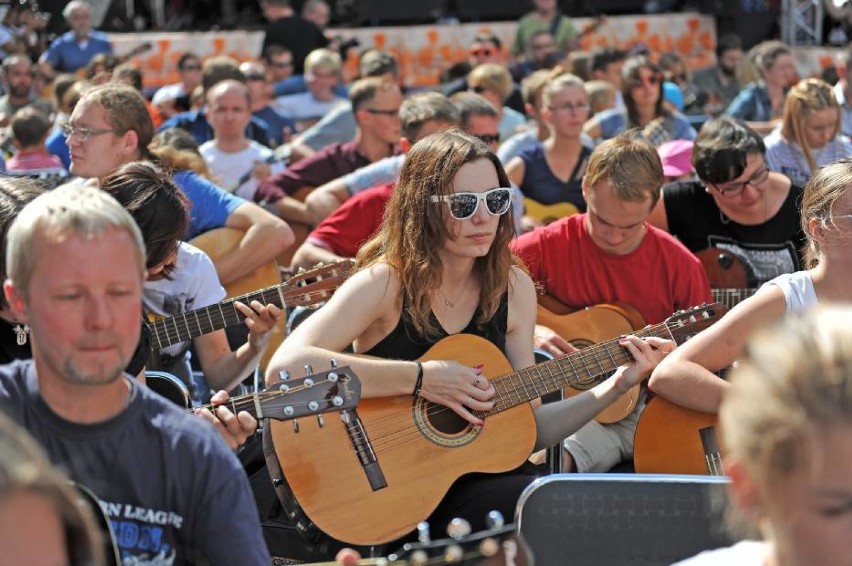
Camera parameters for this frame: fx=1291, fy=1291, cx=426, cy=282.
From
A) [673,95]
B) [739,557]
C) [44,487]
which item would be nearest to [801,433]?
[739,557]

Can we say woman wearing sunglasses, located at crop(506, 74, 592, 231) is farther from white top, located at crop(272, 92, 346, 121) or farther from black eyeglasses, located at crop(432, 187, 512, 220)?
white top, located at crop(272, 92, 346, 121)

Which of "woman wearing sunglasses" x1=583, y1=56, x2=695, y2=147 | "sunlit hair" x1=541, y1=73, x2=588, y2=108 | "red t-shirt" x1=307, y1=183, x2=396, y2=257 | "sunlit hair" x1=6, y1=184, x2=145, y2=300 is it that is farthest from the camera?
"woman wearing sunglasses" x1=583, y1=56, x2=695, y2=147

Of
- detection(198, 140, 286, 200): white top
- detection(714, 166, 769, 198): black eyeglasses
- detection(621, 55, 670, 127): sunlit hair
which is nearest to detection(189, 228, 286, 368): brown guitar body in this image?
detection(714, 166, 769, 198): black eyeglasses

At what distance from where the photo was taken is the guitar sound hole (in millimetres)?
3919

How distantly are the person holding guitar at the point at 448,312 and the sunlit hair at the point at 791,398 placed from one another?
2.09 m

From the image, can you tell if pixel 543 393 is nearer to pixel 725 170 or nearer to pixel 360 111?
pixel 725 170

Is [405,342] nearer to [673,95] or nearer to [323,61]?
[673,95]

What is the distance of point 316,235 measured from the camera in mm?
5781

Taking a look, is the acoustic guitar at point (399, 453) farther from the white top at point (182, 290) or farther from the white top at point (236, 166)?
the white top at point (236, 166)

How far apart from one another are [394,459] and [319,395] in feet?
2.38

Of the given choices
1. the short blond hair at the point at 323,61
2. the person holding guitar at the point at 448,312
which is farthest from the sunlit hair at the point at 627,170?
the short blond hair at the point at 323,61

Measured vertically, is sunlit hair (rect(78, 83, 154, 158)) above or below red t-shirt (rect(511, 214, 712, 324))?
above

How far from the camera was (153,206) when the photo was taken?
3.89 meters

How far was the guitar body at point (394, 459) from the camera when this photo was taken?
3.76 m
